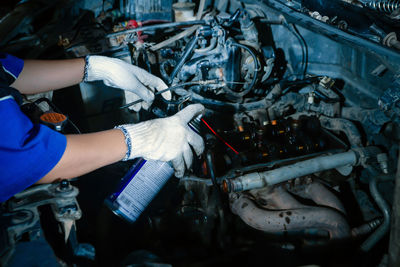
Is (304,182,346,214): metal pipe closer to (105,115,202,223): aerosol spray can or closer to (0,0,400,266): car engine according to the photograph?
(0,0,400,266): car engine

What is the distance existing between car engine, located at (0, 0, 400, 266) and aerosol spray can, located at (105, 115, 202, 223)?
0.14 meters

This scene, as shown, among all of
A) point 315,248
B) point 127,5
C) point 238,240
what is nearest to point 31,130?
point 238,240

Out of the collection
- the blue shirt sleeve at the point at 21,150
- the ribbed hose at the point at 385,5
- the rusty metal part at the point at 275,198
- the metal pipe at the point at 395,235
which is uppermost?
the ribbed hose at the point at 385,5

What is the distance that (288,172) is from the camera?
146 centimetres

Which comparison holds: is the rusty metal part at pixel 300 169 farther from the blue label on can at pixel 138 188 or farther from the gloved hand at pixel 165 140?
the blue label on can at pixel 138 188

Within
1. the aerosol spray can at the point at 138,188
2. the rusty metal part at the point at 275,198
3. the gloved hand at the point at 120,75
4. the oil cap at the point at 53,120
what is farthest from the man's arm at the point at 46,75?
the rusty metal part at the point at 275,198

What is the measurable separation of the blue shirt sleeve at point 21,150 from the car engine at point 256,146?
115mm

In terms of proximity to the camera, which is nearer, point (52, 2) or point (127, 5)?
point (52, 2)

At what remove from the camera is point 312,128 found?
5.75ft

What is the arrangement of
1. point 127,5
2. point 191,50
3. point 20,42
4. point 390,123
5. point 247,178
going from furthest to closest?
point 127,5 → point 20,42 → point 191,50 → point 390,123 → point 247,178

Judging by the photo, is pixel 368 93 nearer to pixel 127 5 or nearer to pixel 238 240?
pixel 238 240

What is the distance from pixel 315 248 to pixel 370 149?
70 centimetres

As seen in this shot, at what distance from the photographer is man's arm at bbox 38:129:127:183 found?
3.91 ft

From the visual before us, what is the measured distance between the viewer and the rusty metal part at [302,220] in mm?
1424
